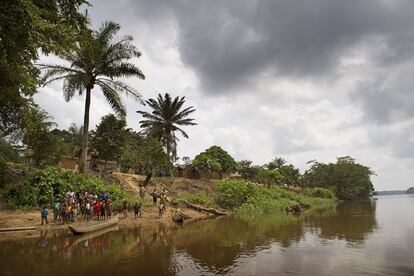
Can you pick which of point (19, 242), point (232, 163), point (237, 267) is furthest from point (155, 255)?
point (232, 163)

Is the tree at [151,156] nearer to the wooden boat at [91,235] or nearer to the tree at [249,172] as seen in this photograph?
the wooden boat at [91,235]

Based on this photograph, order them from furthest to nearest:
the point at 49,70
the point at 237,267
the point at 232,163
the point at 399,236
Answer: the point at 232,163 < the point at 49,70 < the point at 399,236 < the point at 237,267

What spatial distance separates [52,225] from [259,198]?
29695mm

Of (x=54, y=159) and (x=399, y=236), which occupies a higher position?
(x=54, y=159)

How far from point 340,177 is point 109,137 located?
2903 inches

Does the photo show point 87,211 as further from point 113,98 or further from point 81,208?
point 113,98

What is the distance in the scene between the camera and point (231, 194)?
4194 centimetres

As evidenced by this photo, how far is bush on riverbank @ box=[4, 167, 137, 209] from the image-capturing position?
2448 cm

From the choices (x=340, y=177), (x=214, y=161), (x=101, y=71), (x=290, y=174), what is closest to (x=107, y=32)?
(x=101, y=71)

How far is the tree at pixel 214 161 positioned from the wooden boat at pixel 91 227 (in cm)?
3229

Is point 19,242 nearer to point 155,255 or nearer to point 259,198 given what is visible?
point 155,255

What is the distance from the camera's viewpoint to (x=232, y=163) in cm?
6156

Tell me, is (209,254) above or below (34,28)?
below

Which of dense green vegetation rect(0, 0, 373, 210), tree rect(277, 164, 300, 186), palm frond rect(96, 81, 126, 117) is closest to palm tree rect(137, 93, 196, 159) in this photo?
dense green vegetation rect(0, 0, 373, 210)
